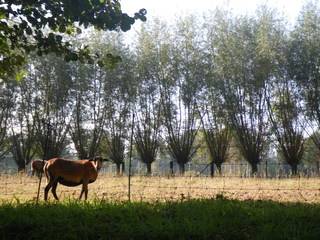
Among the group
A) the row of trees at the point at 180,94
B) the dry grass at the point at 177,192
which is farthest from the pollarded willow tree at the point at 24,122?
the dry grass at the point at 177,192

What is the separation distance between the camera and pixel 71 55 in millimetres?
7293

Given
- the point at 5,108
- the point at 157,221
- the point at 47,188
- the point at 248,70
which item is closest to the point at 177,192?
the point at 47,188

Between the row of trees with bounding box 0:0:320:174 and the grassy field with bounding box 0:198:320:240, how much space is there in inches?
865

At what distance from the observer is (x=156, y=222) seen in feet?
19.4

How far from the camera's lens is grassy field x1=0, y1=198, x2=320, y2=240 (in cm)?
552

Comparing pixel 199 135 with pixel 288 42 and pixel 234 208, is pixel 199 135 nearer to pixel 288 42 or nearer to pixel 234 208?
pixel 288 42

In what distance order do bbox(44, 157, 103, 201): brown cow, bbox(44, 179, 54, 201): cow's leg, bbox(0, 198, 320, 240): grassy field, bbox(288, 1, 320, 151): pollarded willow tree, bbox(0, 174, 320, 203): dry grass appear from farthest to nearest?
bbox(288, 1, 320, 151): pollarded willow tree
bbox(44, 157, 103, 201): brown cow
bbox(0, 174, 320, 203): dry grass
bbox(44, 179, 54, 201): cow's leg
bbox(0, 198, 320, 240): grassy field

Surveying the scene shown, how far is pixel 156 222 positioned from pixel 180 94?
2516cm

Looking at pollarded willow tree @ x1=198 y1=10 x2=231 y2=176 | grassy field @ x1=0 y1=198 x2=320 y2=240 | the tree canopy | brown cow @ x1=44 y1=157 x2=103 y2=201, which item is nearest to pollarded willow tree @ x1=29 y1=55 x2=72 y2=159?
pollarded willow tree @ x1=198 y1=10 x2=231 y2=176

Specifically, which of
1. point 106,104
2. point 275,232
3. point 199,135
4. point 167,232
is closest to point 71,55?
point 167,232

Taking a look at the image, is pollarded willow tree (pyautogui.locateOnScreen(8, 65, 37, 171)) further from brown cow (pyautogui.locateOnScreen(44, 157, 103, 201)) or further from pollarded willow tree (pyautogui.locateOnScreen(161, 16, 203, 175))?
brown cow (pyautogui.locateOnScreen(44, 157, 103, 201))

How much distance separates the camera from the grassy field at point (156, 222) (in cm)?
552

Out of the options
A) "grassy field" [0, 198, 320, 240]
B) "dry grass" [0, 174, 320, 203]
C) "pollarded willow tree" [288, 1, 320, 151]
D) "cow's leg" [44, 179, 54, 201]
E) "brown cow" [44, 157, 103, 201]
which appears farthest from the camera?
"pollarded willow tree" [288, 1, 320, 151]

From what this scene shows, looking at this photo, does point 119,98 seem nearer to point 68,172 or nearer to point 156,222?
point 68,172
